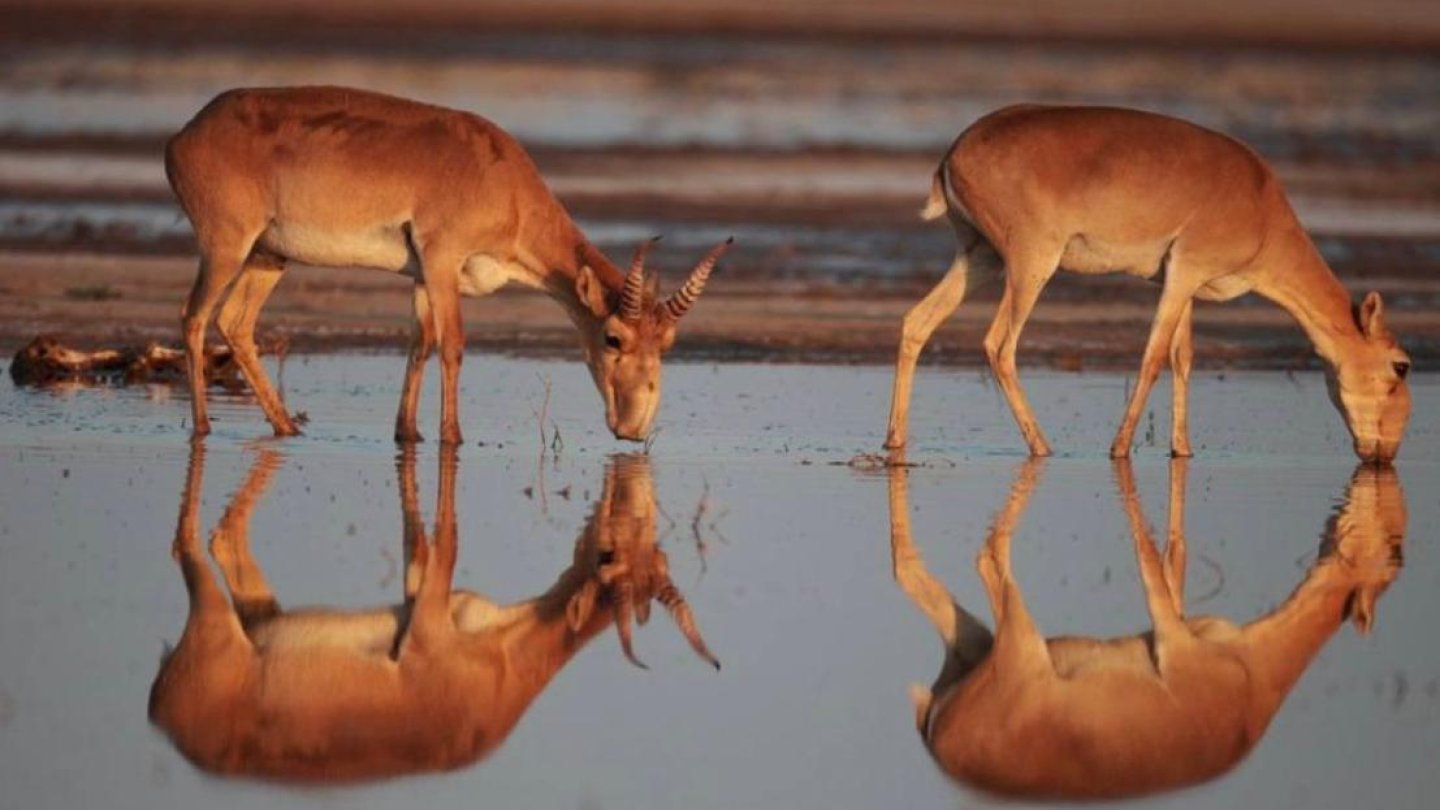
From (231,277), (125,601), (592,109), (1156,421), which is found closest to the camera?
(125,601)

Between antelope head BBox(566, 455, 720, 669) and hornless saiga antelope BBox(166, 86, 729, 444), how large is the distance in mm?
2303

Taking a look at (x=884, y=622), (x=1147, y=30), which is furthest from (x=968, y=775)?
(x=1147, y=30)

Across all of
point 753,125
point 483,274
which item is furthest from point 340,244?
point 753,125

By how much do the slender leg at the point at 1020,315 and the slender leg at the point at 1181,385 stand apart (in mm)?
684

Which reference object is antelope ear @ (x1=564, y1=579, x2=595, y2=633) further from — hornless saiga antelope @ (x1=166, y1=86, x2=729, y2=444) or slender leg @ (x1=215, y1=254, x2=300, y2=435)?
slender leg @ (x1=215, y1=254, x2=300, y2=435)

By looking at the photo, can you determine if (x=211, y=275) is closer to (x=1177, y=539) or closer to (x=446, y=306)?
(x=446, y=306)


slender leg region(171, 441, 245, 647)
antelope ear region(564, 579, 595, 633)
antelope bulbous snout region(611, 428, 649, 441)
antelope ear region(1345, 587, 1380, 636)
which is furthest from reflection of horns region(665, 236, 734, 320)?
antelope ear region(1345, 587, 1380, 636)

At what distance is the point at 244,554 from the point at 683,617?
1916 millimetres

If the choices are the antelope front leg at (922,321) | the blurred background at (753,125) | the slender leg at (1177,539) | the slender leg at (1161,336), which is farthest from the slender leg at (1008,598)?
the blurred background at (753,125)

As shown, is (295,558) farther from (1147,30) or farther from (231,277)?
(1147,30)

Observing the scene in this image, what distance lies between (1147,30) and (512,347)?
2409 centimetres

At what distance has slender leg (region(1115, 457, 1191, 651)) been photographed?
33.3 feet

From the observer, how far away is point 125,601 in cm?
1024

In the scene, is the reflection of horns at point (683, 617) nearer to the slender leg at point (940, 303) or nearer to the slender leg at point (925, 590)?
the slender leg at point (925, 590)
